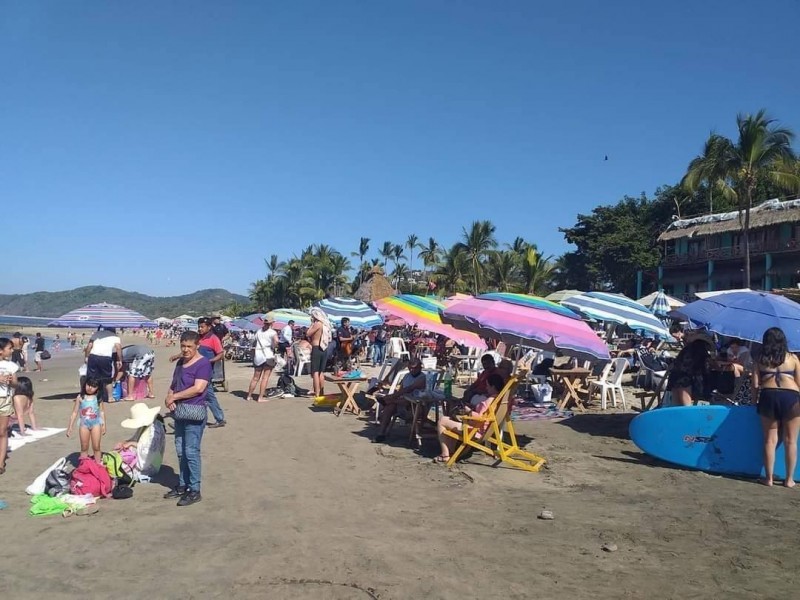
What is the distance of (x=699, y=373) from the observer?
6.91m

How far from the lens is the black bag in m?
4.99

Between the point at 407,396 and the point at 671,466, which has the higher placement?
the point at 407,396

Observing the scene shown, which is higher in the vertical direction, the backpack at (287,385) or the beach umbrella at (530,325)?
the beach umbrella at (530,325)

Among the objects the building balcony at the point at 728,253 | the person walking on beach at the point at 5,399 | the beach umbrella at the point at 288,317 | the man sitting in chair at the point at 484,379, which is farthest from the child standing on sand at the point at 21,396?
the building balcony at the point at 728,253

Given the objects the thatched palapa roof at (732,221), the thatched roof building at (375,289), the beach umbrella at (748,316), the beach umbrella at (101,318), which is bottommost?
the beach umbrella at (101,318)

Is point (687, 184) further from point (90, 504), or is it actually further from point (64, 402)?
point (90, 504)

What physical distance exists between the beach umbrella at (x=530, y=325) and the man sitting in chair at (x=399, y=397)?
3.52ft

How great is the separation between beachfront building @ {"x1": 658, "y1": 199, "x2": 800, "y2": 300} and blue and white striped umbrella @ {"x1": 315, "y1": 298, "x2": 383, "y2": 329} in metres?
20.4

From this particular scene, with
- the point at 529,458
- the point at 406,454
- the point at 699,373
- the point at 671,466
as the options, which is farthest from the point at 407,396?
the point at 699,373

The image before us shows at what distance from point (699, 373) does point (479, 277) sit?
1401 inches

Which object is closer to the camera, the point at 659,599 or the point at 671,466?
the point at 659,599

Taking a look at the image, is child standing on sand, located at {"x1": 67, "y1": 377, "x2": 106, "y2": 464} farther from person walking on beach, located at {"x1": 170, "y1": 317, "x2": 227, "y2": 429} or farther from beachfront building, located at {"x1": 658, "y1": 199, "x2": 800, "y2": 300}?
beachfront building, located at {"x1": 658, "y1": 199, "x2": 800, "y2": 300}

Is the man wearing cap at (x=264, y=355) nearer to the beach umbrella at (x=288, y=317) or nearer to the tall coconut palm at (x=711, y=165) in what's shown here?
the beach umbrella at (x=288, y=317)

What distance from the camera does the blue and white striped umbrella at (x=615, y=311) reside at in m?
10.2
